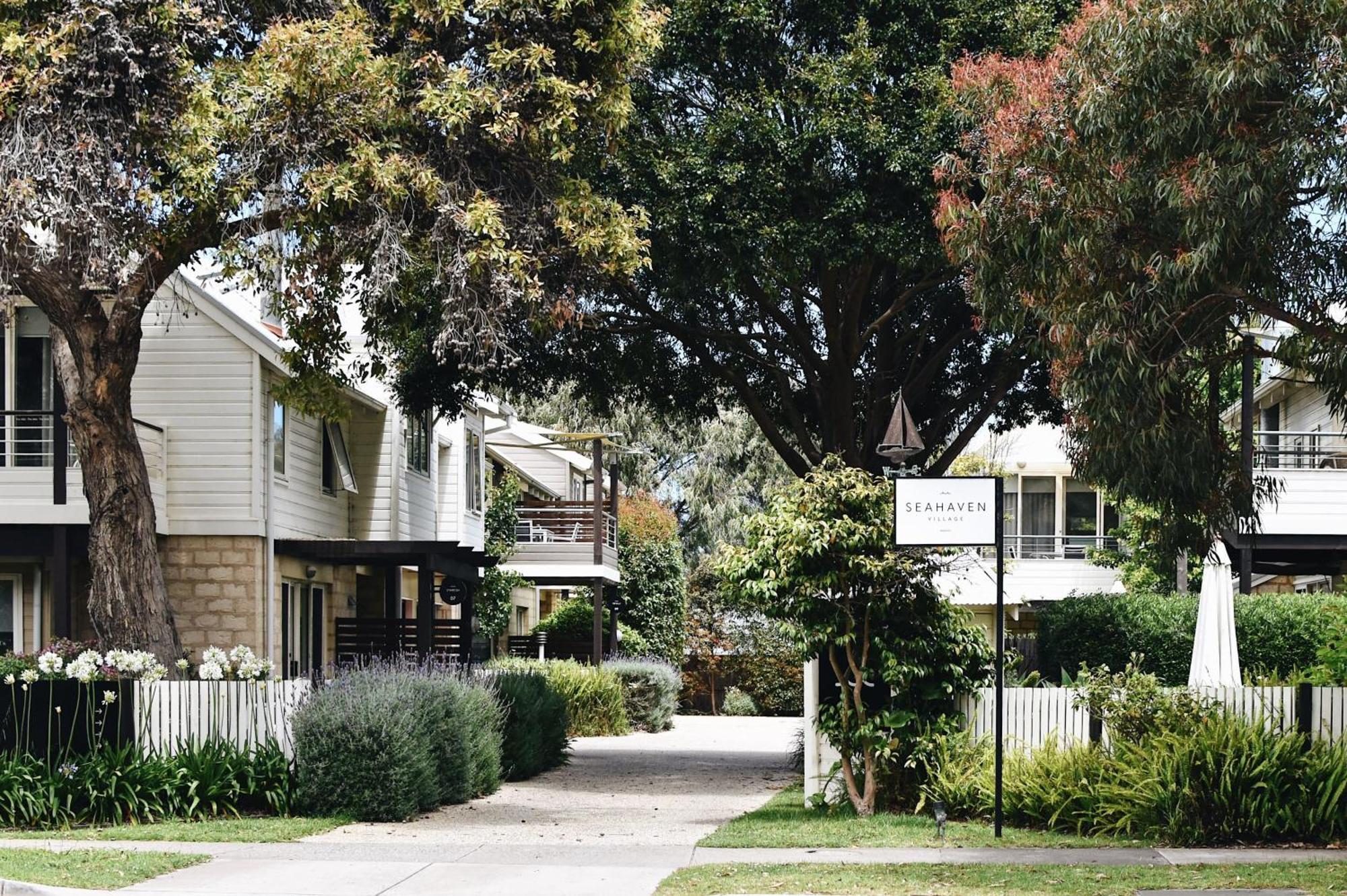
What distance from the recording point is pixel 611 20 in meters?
15.6

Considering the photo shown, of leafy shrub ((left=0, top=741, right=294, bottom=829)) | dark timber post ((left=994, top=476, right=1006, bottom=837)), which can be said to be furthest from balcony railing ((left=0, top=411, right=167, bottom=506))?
dark timber post ((left=994, top=476, right=1006, bottom=837))

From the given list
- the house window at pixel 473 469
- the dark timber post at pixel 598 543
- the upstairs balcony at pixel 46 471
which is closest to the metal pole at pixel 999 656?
the upstairs balcony at pixel 46 471

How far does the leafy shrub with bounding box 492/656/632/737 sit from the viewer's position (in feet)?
91.0

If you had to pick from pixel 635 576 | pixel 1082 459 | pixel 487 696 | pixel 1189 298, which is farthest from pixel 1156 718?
pixel 635 576

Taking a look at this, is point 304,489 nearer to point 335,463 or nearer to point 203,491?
point 335,463

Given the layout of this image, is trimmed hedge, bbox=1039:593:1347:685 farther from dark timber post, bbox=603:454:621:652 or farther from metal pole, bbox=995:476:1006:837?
dark timber post, bbox=603:454:621:652

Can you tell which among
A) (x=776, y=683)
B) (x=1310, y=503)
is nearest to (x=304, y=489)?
(x=1310, y=503)

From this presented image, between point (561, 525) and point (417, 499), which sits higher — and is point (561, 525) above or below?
below

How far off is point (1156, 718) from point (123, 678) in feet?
29.7

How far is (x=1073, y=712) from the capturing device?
46.3 feet

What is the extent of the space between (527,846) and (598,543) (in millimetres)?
20928

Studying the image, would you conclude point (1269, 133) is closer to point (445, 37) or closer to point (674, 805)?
point (445, 37)

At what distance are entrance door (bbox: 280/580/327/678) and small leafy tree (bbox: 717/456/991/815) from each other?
34.6 ft

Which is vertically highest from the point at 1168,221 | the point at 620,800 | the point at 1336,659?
the point at 1168,221
